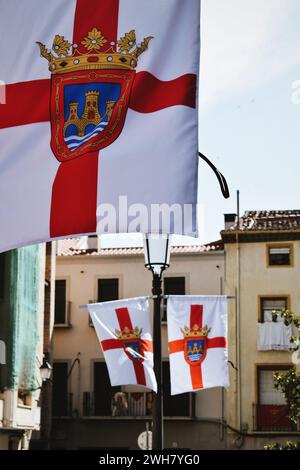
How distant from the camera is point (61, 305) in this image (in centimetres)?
3997

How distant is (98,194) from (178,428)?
3335 centimetres

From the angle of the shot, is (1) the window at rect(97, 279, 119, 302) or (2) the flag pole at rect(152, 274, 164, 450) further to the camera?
(1) the window at rect(97, 279, 119, 302)

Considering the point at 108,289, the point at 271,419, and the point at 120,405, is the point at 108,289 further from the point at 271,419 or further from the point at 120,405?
the point at 271,419

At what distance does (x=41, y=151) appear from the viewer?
5770mm

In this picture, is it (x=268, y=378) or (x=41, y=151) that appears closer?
(x=41, y=151)

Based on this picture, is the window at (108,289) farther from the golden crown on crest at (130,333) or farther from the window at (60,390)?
the golden crown on crest at (130,333)

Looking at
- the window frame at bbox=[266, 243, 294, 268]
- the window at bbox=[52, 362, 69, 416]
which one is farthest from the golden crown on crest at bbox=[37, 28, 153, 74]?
the window at bbox=[52, 362, 69, 416]

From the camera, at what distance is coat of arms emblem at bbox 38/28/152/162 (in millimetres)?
5707

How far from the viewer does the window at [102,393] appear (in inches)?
1527

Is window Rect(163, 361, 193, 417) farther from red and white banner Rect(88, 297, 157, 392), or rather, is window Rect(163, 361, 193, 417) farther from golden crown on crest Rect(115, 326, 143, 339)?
golden crown on crest Rect(115, 326, 143, 339)

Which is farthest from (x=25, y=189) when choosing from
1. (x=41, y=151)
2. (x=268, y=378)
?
(x=268, y=378)

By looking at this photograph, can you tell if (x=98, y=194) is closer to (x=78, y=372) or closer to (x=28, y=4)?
(x=28, y=4)

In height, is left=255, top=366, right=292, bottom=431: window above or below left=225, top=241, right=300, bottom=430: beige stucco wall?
below

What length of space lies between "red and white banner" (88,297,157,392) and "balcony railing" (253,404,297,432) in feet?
80.5
